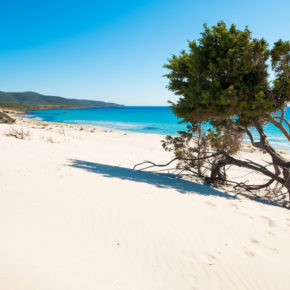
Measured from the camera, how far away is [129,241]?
2.90 metres

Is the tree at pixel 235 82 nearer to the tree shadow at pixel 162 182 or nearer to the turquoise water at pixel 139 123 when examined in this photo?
the tree shadow at pixel 162 182

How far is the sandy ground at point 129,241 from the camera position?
2.20 meters

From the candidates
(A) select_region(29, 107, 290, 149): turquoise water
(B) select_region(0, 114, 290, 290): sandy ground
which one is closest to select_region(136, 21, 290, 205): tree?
(B) select_region(0, 114, 290, 290): sandy ground

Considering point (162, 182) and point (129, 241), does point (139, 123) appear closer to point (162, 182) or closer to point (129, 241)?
point (162, 182)

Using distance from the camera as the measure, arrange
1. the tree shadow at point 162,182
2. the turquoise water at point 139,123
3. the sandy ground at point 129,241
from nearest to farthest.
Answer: the sandy ground at point 129,241 → the tree shadow at point 162,182 → the turquoise water at point 139,123

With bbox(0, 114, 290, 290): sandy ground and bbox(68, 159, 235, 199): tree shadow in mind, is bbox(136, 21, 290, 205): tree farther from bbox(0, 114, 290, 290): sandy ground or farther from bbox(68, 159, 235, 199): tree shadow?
bbox(0, 114, 290, 290): sandy ground

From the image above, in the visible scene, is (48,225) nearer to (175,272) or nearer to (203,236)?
(175,272)

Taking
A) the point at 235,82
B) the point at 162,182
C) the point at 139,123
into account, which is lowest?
the point at 162,182

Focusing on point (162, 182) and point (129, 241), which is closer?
point (129, 241)

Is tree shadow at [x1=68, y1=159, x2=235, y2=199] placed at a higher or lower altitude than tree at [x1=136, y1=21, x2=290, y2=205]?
lower

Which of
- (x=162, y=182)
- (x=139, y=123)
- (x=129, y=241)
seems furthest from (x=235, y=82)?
(x=139, y=123)

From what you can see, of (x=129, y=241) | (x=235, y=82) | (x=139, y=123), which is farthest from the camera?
(x=139, y=123)

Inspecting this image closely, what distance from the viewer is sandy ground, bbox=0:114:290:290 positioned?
2197 millimetres

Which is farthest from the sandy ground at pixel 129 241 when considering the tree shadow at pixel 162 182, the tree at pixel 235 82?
the tree at pixel 235 82
